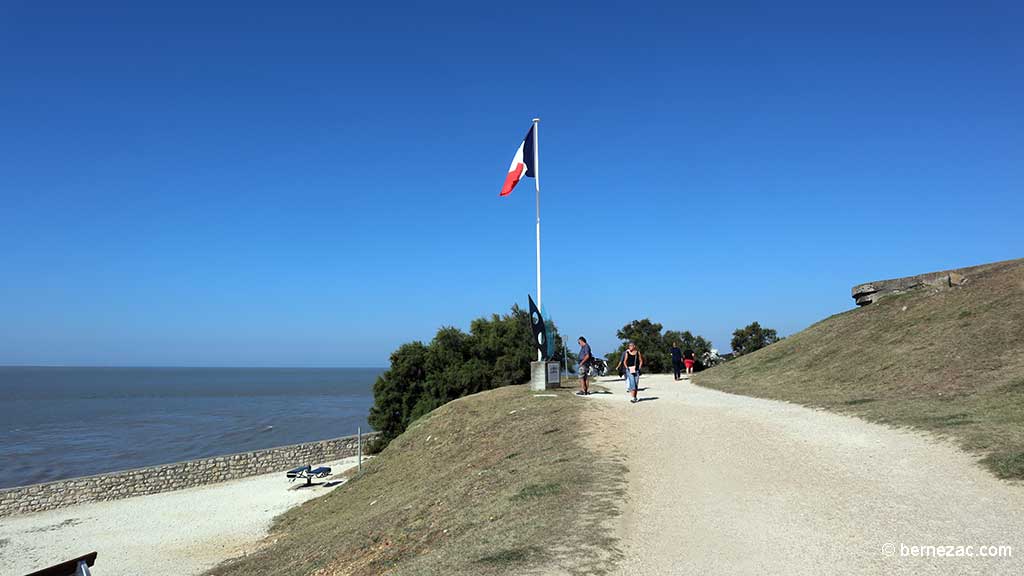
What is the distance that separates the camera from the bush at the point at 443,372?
3638cm

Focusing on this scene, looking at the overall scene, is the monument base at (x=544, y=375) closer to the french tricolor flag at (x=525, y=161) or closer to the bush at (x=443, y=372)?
the french tricolor flag at (x=525, y=161)

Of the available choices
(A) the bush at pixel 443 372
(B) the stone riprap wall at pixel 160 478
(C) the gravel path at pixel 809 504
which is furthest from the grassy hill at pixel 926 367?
(B) the stone riprap wall at pixel 160 478

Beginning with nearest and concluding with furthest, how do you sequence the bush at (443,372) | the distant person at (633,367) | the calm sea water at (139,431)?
1. the distant person at (633,367)
2. the bush at (443,372)
3. the calm sea water at (139,431)

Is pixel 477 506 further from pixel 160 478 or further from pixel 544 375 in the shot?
pixel 160 478

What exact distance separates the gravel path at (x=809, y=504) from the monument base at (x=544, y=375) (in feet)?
26.3

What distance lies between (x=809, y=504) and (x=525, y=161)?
16573 mm

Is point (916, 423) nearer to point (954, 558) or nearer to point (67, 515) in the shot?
point (954, 558)

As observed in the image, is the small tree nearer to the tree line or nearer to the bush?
the tree line

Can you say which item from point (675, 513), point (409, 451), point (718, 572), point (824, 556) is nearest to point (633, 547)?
point (718, 572)

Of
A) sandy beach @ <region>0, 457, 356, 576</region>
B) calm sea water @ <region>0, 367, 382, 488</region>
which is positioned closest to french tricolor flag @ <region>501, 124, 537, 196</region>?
sandy beach @ <region>0, 457, 356, 576</region>

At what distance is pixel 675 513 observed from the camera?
276 inches

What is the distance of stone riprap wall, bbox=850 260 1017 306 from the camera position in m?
24.5

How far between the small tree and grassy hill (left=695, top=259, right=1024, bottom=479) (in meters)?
17.3

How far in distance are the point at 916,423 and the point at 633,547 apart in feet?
27.5
